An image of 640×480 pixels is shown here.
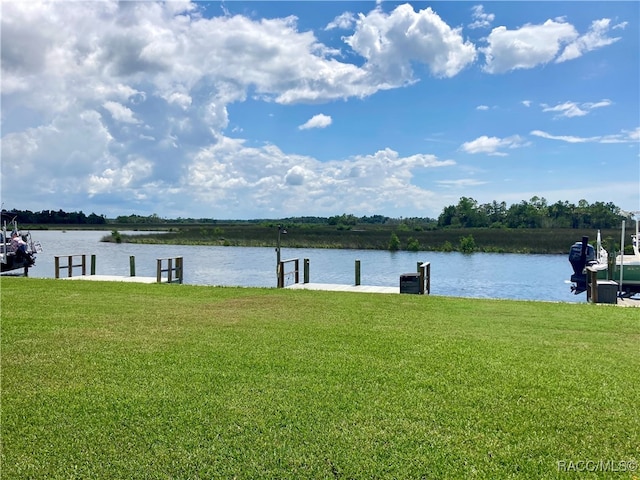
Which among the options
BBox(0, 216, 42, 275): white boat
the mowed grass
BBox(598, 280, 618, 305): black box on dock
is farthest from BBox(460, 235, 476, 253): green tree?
the mowed grass

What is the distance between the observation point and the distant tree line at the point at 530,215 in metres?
53.7

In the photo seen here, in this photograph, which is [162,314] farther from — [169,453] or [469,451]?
[469,451]

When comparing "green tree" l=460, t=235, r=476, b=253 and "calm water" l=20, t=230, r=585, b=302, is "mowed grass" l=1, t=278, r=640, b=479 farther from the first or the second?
"green tree" l=460, t=235, r=476, b=253

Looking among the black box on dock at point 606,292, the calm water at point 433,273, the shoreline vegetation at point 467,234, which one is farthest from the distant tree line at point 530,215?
the black box on dock at point 606,292

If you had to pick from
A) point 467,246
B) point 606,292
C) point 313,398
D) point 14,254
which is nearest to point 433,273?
point 606,292

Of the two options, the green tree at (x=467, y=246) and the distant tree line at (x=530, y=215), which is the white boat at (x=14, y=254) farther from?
the distant tree line at (x=530, y=215)

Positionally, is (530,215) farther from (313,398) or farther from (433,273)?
(313,398)

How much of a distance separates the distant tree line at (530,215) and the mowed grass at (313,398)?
1807 inches

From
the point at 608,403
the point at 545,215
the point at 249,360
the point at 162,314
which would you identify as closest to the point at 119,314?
the point at 162,314

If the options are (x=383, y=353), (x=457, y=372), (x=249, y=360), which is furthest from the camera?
(x=383, y=353)

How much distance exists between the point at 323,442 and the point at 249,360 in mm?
2021

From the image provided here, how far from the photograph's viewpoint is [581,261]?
16250 mm

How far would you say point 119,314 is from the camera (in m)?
8.38

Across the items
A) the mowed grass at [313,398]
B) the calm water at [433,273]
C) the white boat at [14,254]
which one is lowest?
the calm water at [433,273]
